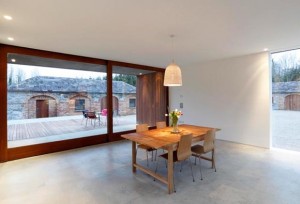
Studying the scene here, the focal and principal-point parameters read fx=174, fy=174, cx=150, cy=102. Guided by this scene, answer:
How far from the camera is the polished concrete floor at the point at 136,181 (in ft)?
8.39

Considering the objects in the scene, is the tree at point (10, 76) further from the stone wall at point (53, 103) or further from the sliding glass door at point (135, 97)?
the sliding glass door at point (135, 97)

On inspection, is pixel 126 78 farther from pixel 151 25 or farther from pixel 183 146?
pixel 183 146

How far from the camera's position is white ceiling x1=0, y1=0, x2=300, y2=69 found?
240 centimetres

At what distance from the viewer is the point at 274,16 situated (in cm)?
274

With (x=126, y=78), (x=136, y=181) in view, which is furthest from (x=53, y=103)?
(x=136, y=181)

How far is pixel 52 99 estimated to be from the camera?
4.98 m

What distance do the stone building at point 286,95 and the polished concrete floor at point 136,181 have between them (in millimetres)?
1266

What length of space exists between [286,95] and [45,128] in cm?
677

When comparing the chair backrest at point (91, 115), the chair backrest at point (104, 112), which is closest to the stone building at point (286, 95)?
the chair backrest at point (104, 112)

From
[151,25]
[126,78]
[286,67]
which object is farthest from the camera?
[126,78]

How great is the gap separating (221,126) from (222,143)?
2.09 ft

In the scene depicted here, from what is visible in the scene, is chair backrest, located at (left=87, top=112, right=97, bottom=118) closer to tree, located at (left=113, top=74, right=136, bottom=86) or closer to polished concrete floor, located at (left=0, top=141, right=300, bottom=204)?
tree, located at (left=113, top=74, right=136, bottom=86)

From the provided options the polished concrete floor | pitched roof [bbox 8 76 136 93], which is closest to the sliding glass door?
pitched roof [bbox 8 76 136 93]

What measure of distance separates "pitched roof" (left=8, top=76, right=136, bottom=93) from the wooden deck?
0.93 metres
